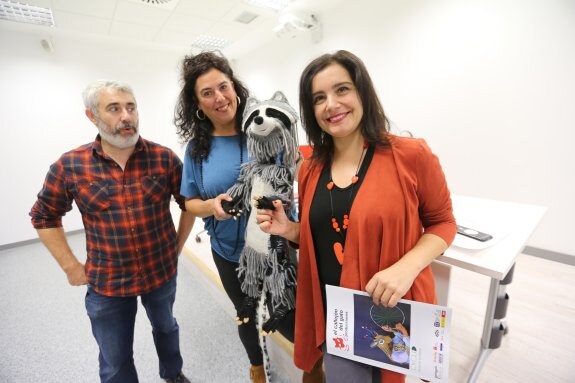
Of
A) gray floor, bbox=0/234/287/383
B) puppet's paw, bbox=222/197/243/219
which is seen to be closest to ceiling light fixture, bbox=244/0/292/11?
gray floor, bbox=0/234/287/383

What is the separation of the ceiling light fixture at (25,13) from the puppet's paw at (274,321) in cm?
397

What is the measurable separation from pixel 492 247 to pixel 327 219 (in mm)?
632

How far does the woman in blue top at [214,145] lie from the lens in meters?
0.94

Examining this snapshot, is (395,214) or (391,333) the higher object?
(395,214)

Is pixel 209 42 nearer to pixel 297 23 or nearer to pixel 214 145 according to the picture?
pixel 297 23

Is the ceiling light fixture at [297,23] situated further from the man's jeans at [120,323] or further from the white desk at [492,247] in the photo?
the man's jeans at [120,323]

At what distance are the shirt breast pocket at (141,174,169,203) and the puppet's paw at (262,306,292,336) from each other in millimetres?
665

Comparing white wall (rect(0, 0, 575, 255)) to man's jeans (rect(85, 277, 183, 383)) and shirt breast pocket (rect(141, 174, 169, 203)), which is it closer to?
shirt breast pocket (rect(141, 174, 169, 203))

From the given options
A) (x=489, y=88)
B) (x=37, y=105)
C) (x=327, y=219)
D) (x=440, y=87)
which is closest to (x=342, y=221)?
(x=327, y=219)

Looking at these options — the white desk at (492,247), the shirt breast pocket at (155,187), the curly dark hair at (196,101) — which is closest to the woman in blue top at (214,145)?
the curly dark hair at (196,101)

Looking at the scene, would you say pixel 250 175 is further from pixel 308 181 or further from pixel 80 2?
pixel 80 2

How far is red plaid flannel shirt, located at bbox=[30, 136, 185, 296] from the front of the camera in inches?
40.6

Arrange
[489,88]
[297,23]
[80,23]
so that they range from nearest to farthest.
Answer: [489,88], [80,23], [297,23]

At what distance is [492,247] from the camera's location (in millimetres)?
913
